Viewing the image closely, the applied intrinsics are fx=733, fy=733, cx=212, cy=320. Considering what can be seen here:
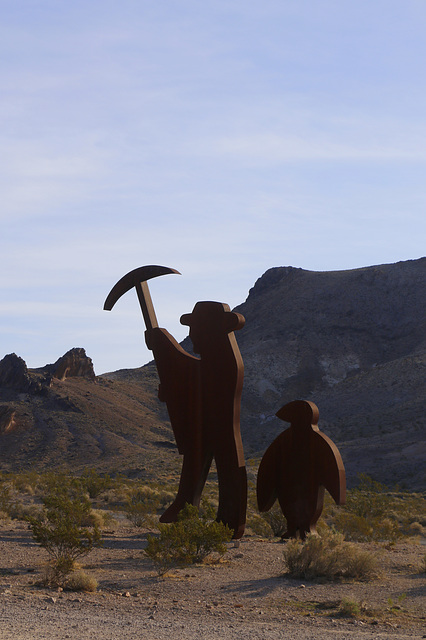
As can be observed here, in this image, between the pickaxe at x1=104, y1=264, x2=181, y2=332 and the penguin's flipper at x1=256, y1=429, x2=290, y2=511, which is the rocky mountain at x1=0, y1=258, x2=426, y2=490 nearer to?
the penguin's flipper at x1=256, y1=429, x2=290, y2=511

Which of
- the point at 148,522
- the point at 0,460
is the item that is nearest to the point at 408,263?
the point at 0,460

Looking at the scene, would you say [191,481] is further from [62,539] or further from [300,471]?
[62,539]

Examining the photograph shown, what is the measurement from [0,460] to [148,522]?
32362mm

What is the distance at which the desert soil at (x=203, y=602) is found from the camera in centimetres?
754

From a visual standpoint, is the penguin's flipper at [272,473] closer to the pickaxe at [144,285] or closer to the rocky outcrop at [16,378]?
the pickaxe at [144,285]

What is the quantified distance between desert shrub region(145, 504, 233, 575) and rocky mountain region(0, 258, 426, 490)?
79.9 ft

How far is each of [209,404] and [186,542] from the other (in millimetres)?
3397

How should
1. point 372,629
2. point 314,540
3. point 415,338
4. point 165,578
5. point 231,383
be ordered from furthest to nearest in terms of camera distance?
point 415,338 < point 231,383 < point 314,540 < point 165,578 < point 372,629

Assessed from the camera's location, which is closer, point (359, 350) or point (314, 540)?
point (314, 540)

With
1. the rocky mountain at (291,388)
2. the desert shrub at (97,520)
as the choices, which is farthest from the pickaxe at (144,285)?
the rocky mountain at (291,388)

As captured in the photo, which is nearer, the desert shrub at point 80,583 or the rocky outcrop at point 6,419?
the desert shrub at point 80,583

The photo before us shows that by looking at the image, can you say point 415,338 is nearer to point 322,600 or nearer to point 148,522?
point 148,522

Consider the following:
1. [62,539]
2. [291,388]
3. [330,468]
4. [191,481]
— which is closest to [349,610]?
[62,539]

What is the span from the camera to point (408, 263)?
3570 inches
